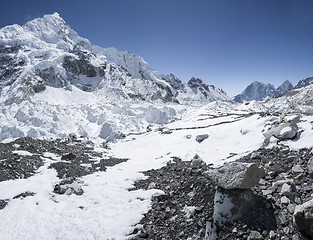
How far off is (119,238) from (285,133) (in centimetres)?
950

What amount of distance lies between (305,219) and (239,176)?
1636mm

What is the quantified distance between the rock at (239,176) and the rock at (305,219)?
1244mm

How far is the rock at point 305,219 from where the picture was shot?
4250 millimetres

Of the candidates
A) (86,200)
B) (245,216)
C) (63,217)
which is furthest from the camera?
(86,200)

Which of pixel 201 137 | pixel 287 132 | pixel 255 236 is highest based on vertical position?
pixel 201 137

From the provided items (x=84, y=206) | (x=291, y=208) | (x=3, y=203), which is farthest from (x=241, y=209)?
(x=3, y=203)

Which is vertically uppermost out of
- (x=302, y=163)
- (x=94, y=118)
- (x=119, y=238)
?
(x=94, y=118)

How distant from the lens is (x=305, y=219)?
4297 mm

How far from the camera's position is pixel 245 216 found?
17.3ft

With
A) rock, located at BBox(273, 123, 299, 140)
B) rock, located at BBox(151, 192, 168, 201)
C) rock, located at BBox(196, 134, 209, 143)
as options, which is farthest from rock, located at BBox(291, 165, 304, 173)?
rock, located at BBox(196, 134, 209, 143)

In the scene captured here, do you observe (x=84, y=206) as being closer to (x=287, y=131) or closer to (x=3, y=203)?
(x=3, y=203)

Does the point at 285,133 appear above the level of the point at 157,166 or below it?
above

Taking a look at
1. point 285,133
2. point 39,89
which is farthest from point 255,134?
point 39,89

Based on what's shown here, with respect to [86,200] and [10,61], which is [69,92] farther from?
[86,200]
